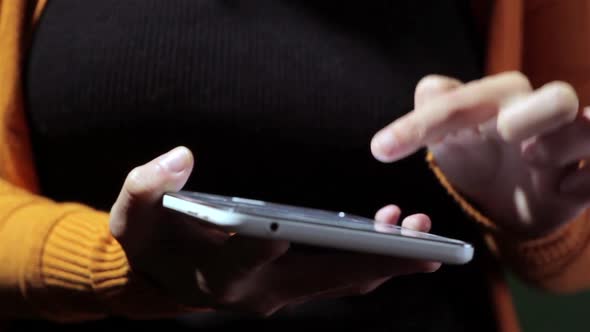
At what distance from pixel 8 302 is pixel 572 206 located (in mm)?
444

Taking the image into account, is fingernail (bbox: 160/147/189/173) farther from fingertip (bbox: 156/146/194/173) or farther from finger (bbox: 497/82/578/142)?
finger (bbox: 497/82/578/142)

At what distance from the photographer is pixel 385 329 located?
51 centimetres

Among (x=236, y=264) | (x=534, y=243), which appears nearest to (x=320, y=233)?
(x=236, y=264)

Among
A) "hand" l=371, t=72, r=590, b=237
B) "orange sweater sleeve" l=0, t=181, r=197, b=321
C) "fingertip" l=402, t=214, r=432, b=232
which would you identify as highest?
"hand" l=371, t=72, r=590, b=237

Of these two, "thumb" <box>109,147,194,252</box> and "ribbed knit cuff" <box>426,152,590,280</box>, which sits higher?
"ribbed knit cuff" <box>426,152,590,280</box>

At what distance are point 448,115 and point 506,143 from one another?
0.09 m

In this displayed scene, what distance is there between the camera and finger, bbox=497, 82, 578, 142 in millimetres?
340

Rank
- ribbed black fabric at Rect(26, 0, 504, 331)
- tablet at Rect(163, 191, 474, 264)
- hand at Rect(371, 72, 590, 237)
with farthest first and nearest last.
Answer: ribbed black fabric at Rect(26, 0, 504, 331) < hand at Rect(371, 72, 590, 237) < tablet at Rect(163, 191, 474, 264)

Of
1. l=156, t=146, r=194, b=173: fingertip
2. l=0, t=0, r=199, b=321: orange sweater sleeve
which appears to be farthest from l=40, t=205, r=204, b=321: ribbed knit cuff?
l=156, t=146, r=194, b=173: fingertip

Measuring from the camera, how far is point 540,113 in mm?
343

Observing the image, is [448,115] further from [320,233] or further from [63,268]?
[63,268]

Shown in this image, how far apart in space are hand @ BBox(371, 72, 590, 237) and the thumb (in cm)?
11

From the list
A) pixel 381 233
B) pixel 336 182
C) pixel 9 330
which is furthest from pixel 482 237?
pixel 9 330

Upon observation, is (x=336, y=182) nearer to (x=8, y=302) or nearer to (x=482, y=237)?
(x=482, y=237)
